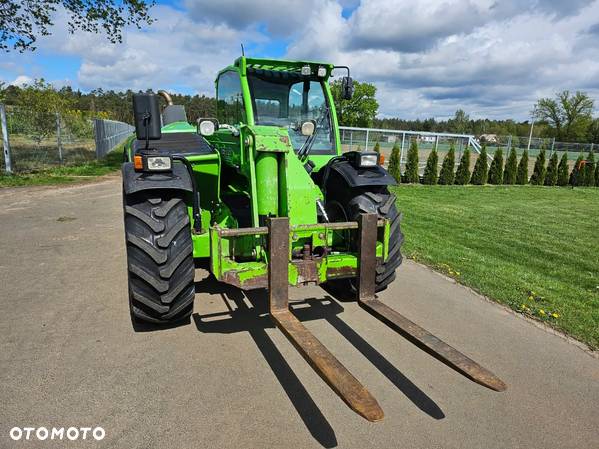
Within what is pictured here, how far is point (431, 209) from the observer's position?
37.0ft

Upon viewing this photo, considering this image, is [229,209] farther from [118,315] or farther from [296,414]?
[296,414]

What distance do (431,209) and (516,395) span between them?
8581mm

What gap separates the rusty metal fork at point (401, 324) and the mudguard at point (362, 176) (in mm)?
800

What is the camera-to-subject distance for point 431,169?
17.0 metres

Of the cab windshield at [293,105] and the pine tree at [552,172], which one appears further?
the pine tree at [552,172]

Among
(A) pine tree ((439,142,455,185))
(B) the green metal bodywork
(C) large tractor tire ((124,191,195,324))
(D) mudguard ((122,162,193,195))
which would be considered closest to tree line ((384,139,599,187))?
(A) pine tree ((439,142,455,185))

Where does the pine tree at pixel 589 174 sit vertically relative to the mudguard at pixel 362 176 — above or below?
below

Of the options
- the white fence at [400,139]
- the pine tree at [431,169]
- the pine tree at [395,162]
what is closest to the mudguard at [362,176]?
the pine tree at [395,162]

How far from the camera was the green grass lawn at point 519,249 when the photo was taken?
488cm

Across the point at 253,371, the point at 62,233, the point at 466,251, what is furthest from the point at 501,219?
the point at 62,233

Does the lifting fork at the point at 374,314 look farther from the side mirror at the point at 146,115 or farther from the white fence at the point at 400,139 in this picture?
the white fence at the point at 400,139

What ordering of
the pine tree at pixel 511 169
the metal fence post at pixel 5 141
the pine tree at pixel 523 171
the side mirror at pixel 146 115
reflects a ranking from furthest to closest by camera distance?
the pine tree at pixel 523 171, the pine tree at pixel 511 169, the metal fence post at pixel 5 141, the side mirror at pixel 146 115

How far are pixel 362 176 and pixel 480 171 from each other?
15697 millimetres

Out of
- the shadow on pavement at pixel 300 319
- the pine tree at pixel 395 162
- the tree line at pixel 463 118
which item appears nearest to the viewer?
the shadow on pavement at pixel 300 319
